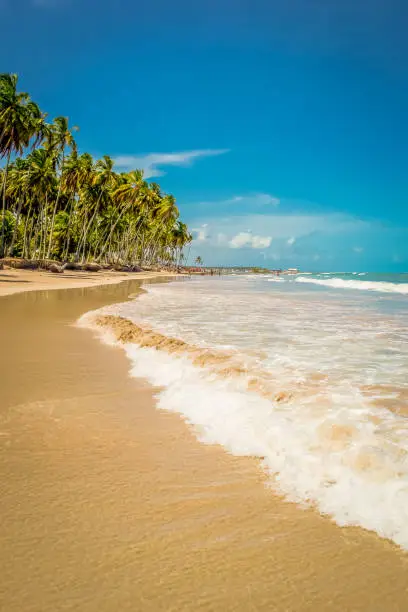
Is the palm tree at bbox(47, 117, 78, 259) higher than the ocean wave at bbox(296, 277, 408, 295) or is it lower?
→ higher

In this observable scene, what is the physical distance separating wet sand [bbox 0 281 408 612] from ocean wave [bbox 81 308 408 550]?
0.14m

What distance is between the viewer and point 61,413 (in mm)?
3689

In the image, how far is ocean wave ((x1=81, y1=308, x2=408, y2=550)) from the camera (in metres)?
2.26

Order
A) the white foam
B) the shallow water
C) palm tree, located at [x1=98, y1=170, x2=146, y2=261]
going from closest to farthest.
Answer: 1. the white foam
2. the shallow water
3. palm tree, located at [x1=98, y1=170, x2=146, y2=261]

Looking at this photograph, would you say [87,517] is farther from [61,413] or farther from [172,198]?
[172,198]

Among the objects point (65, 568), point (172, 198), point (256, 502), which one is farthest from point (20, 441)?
point (172, 198)

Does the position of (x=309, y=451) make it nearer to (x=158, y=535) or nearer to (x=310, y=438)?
(x=310, y=438)

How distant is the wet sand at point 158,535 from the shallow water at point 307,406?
19cm

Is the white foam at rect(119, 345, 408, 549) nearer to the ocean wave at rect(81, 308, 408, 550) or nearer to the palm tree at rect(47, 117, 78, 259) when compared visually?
the ocean wave at rect(81, 308, 408, 550)

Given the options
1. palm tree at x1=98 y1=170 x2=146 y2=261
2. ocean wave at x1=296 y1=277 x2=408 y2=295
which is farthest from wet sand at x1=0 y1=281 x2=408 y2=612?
palm tree at x1=98 y1=170 x2=146 y2=261

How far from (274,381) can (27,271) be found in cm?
3628

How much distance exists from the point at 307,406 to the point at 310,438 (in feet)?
2.23

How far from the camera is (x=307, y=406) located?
370 centimetres

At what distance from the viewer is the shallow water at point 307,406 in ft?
7.78
